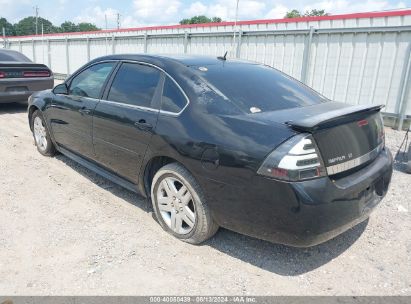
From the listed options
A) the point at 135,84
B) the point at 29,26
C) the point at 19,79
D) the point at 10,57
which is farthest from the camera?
the point at 29,26

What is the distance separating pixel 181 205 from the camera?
3.10 m

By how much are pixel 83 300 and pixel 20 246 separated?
3.29 ft

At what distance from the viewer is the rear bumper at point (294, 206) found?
239 centimetres

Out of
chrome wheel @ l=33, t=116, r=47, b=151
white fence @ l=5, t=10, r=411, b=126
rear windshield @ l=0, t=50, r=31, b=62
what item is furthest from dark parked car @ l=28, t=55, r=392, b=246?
rear windshield @ l=0, t=50, r=31, b=62

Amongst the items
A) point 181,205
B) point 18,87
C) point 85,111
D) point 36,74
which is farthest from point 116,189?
point 36,74

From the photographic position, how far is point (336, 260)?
296cm

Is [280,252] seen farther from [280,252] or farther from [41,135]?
[41,135]

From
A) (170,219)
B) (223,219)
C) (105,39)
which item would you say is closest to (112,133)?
(170,219)

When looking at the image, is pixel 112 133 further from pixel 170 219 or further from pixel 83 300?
pixel 83 300

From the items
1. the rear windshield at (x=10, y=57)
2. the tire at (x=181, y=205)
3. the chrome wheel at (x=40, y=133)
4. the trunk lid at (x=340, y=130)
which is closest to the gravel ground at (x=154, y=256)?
the tire at (x=181, y=205)

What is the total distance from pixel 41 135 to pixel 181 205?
3373 millimetres

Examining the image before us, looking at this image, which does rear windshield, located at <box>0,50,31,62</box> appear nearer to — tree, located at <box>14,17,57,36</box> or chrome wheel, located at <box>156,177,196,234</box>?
chrome wheel, located at <box>156,177,196,234</box>

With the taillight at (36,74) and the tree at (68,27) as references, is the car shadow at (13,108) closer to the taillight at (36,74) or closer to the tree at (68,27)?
the taillight at (36,74)

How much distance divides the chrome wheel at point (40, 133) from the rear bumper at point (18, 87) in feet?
11.7
